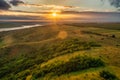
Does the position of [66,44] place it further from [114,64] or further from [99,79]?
[99,79]

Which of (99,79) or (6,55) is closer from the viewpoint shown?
(99,79)

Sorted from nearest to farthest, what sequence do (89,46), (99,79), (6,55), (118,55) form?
1. (99,79)
2. (118,55)
3. (89,46)
4. (6,55)

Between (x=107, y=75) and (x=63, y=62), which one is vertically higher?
(x=107, y=75)

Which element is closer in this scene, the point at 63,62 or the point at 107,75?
the point at 107,75

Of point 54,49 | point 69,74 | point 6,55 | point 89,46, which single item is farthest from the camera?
point 6,55

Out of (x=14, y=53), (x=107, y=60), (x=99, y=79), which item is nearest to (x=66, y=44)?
(x=14, y=53)

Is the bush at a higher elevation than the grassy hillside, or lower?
higher

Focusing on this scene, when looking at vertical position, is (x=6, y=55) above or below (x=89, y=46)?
below

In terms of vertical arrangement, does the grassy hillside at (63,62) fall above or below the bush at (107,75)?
below

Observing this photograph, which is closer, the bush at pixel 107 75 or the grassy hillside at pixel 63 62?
the bush at pixel 107 75

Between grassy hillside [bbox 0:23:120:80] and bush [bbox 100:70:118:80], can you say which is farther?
grassy hillside [bbox 0:23:120:80]
